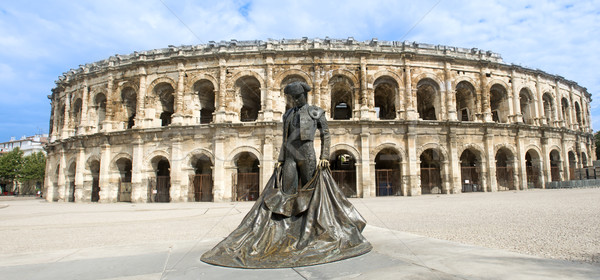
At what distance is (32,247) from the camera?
525cm

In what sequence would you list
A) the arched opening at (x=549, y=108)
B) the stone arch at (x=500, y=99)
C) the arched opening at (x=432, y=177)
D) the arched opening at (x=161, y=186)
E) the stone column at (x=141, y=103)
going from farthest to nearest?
the arched opening at (x=549, y=108)
the stone arch at (x=500, y=99)
the arched opening at (x=432, y=177)
the arched opening at (x=161, y=186)
the stone column at (x=141, y=103)

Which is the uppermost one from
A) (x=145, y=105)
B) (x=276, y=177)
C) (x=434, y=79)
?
(x=434, y=79)

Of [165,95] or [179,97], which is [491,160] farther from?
[165,95]

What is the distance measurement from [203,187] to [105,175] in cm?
578

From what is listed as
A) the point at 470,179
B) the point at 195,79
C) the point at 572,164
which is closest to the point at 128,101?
the point at 195,79

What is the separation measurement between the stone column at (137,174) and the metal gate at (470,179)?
18025 millimetres

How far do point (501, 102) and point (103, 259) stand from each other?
21.9 metres

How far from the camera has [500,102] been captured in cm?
1922

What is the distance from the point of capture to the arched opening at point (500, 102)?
61.5ft

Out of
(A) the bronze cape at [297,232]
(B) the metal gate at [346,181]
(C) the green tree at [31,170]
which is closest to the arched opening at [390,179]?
(B) the metal gate at [346,181]

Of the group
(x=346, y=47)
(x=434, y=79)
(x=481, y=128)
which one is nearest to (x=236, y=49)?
(x=346, y=47)

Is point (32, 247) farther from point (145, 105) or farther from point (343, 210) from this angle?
point (145, 105)

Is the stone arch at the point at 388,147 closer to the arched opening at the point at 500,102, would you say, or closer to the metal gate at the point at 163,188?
the arched opening at the point at 500,102

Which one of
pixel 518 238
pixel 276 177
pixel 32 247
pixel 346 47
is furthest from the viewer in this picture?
pixel 346 47
